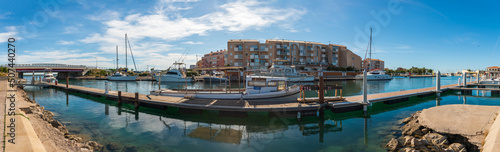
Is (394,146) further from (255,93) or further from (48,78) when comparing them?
(48,78)

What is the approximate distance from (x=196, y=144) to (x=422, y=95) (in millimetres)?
24847

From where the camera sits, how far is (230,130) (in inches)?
479

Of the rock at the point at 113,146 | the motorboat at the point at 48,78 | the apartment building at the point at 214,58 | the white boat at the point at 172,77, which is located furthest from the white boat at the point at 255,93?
the apartment building at the point at 214,58

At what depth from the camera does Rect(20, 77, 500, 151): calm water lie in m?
9.78

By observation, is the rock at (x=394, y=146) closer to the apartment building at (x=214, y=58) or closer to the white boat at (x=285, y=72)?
the white boat at (x=285, y=72)

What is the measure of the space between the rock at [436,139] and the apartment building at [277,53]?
5124 centimetres

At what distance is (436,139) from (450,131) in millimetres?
658

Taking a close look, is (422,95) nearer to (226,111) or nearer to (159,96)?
(226,111)

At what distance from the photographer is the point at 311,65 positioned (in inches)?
2798

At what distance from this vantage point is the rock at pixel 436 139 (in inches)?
340

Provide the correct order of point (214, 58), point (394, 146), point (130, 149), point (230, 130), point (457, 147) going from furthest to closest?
point (214, 58) < point (230, 130) < point (130, 149) < point (394, 146) < point (457, 147)

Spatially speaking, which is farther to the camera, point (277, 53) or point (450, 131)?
point (277, 53)

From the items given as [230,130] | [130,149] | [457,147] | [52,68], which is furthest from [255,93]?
[52,68]

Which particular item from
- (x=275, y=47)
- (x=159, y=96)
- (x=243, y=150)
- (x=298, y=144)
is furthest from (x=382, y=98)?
(x=275, y=47)
